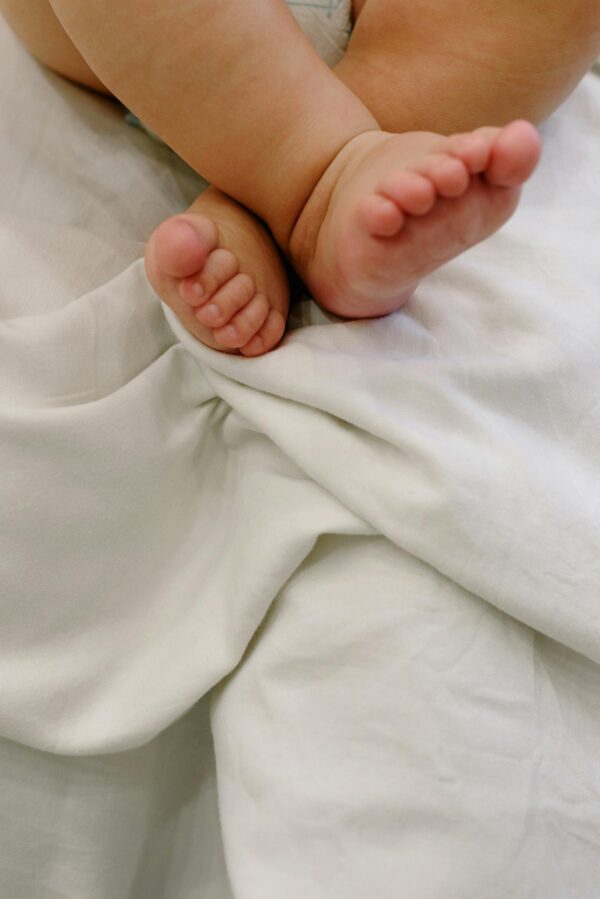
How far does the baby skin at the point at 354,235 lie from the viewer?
38 cm

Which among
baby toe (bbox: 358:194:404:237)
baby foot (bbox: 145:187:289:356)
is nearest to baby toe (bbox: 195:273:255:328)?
baby foot (bbox: 145:187:289:356)

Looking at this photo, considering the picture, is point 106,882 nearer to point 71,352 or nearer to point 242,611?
point 242,611

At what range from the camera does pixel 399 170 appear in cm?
40

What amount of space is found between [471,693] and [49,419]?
31 centimetres

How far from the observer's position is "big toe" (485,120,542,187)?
0.36 meters

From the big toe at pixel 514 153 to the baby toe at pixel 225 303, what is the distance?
0.55 feet

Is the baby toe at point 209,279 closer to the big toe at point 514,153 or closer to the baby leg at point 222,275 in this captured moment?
the baby leg at point 222,275

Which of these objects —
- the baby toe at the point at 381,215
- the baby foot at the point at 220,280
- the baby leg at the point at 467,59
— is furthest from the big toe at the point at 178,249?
the baby leg at the point at 467,59

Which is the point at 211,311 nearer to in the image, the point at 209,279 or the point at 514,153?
the point at 209,279

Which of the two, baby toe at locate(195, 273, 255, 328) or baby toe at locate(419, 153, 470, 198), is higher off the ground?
baby toe at locate(419, 153, 470, 198)

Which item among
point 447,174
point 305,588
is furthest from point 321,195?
point 305,588

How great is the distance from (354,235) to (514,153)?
10 cm

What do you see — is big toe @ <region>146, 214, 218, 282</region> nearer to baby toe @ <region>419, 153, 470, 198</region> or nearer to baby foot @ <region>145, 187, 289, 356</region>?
baby foot @ <region>145, 187, 289, 356</region>

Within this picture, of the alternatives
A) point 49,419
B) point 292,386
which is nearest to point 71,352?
point 49,419
